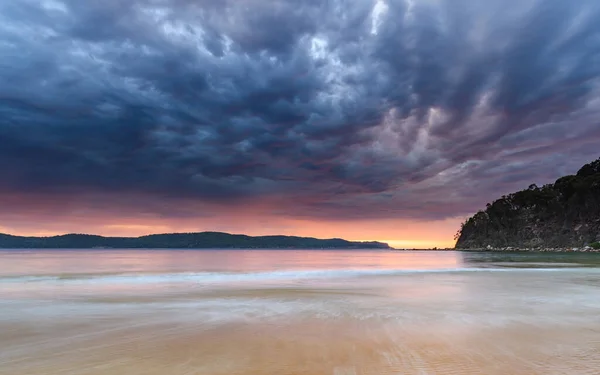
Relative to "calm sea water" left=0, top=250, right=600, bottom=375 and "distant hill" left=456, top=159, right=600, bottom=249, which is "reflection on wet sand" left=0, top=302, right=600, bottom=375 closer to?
"calm sea water" left=0, top=250, right=600, bottom=375

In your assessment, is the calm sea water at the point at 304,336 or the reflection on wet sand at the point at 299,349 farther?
the calm sea water at the point at 304,336

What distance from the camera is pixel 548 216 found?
119 meters

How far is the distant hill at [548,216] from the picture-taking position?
100500 millimetres

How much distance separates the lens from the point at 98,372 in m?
5.11

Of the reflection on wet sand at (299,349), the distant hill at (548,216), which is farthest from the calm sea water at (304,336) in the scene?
the distant hill at (548,216)

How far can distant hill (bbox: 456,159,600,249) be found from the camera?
10050 centimetres

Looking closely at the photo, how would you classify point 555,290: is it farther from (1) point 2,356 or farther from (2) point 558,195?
(2) point 558,195

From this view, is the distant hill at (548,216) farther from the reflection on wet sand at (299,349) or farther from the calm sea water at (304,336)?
the reflection on wet sand at (299,349)

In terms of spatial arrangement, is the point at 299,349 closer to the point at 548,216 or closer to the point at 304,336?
the point at 304,336

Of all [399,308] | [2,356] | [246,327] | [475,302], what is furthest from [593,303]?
[2,356]

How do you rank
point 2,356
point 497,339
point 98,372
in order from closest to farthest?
point 98,372, point 2,356, point 497,339

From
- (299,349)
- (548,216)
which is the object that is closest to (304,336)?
(299,349)

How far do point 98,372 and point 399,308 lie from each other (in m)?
→ 8.01

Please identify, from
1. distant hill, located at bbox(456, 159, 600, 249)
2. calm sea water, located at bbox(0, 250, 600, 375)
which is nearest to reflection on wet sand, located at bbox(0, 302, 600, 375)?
calm sea water, located at bbox(0, 250, 600, 375)
